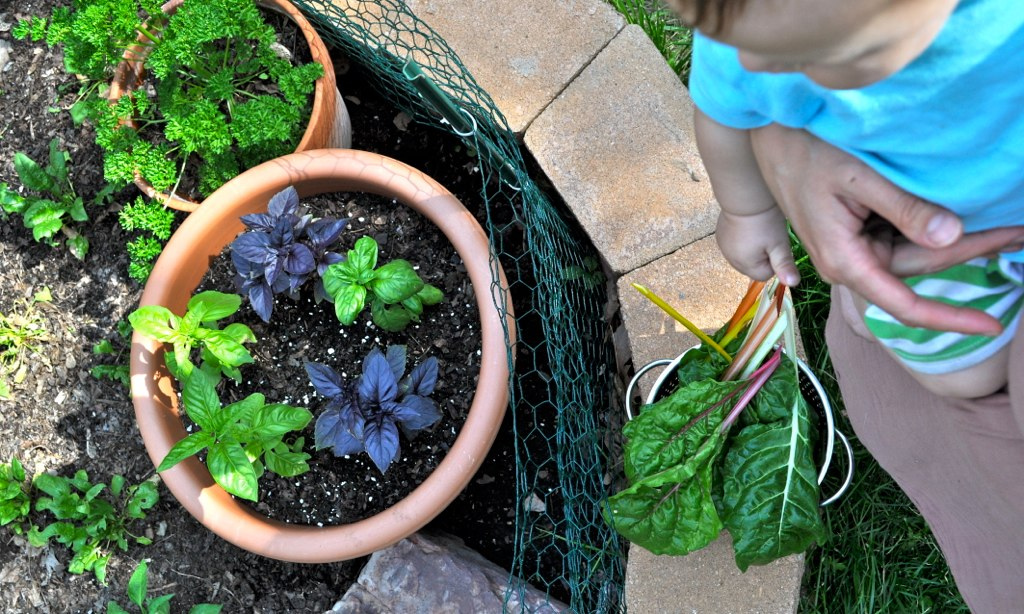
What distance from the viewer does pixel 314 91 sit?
2146 millimetres

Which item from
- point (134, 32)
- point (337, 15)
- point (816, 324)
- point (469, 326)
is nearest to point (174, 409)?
point (469, 326)

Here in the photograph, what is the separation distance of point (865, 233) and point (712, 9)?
1.81 ft

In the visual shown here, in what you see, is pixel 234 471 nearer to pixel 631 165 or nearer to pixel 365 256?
pixel 365 256

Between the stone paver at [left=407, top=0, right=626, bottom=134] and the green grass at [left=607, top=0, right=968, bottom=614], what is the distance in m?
0.75

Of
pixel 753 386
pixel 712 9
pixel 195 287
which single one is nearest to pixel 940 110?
pixel 712 9

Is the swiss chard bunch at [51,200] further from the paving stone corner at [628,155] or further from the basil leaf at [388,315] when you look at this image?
the paving stone corner at [628,155]

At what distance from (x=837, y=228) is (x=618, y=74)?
1162mm

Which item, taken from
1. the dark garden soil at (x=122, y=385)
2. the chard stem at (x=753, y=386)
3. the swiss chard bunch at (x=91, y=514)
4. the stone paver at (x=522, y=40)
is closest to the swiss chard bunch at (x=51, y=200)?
the dark garden soil at (x=122, y=385)

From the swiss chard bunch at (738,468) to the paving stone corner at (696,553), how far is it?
0.13m

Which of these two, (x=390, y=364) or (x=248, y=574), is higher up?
(x=390, y=364)

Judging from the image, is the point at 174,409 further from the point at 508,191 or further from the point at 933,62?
the point at 933,62

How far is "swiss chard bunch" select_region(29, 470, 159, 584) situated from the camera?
89.7 inches

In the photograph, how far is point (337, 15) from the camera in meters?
2.29

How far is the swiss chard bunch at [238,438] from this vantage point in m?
1.78
